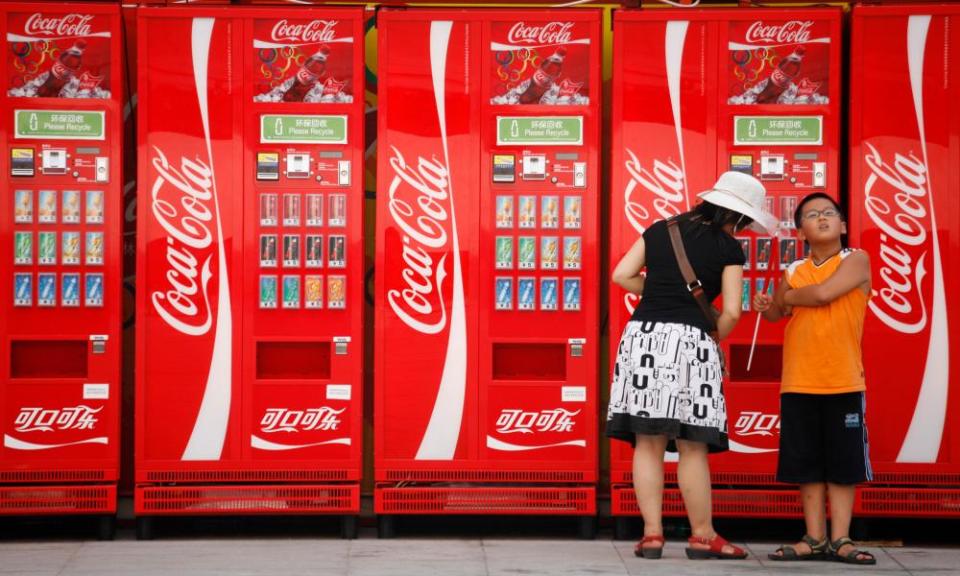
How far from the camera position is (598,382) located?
624cm

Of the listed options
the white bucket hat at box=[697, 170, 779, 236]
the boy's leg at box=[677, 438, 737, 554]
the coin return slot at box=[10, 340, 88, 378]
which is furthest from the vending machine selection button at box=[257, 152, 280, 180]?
the boy's leg at box=[677, 438, 737, 554]

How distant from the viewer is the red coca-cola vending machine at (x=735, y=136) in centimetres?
603

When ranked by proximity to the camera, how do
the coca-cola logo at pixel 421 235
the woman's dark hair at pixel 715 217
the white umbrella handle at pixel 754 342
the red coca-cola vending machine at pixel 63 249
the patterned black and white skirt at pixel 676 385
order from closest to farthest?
the patterned black and white skirt at pixel 676 385 → the woman's dark hair at pixel 715 217 → the white umbrella handle at pixel 754 342 → the red coca-cola vending machine at pixel 63 249 → the coca-cola logo at pixel 421 235

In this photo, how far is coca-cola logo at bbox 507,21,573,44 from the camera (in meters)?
6.06

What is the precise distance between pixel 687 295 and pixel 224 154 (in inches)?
91.4

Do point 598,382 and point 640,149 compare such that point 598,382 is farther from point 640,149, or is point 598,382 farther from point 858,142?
point 858,142

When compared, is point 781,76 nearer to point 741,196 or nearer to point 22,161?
point 741,196

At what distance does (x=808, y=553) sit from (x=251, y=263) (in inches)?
113

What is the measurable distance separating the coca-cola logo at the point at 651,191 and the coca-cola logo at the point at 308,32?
1.53 metres

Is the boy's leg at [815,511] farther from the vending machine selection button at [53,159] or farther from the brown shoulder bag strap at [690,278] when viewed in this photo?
the vending machine selection button at [53,159]

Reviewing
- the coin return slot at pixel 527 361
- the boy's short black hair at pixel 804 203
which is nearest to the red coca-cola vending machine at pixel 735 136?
the coin return slot at pixel 527 361

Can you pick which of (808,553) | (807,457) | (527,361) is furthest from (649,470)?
(527,361)

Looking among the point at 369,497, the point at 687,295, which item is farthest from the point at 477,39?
the point at 369,497

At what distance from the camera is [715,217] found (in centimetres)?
530
